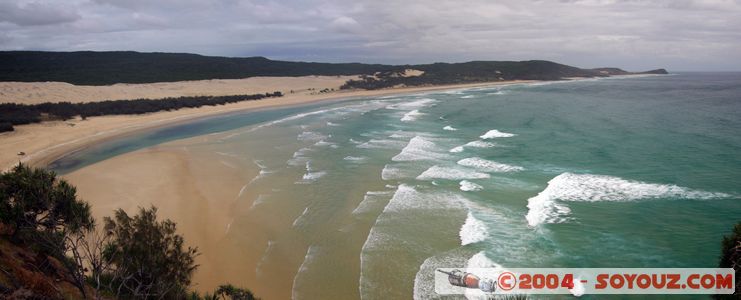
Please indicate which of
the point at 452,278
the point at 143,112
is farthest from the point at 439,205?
the point at 143,112

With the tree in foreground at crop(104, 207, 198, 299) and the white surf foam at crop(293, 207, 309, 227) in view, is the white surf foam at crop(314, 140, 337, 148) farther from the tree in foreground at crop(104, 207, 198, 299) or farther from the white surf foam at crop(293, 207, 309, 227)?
the tree in foreground at crop(104, 207, 198, 299)

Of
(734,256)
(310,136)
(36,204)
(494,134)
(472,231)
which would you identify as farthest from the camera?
(310,136)

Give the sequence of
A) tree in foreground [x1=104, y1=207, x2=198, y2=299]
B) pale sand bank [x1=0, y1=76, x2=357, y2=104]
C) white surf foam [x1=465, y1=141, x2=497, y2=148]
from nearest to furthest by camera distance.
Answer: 1. tree in foreground [x1=104, y1=207, x2=198, y2=299]
2. white surf foam [x1=465, y1=141, x2=497, y2=148]
3. pale sand bank [x1=0, y1=76, x2=357, y2=104]

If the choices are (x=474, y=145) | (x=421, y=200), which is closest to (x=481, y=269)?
(x=421, y=200)

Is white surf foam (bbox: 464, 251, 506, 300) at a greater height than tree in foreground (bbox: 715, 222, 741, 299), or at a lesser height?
lesser

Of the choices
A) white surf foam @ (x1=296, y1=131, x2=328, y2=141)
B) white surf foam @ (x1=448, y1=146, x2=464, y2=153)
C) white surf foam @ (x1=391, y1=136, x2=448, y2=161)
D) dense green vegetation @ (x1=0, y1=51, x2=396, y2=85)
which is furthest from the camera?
dense green vegetation @ (x1=0, y1=51, x2=396, y2=85)

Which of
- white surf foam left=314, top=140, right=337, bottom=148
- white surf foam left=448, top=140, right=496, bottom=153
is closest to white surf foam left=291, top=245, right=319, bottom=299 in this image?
white surf foam left=448, top=140, right=496, bottom=153

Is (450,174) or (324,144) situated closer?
(450,174)

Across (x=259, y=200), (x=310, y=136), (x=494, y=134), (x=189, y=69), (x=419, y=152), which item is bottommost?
(x=259, y=200)

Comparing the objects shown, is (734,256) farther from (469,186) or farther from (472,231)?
(469,186)
